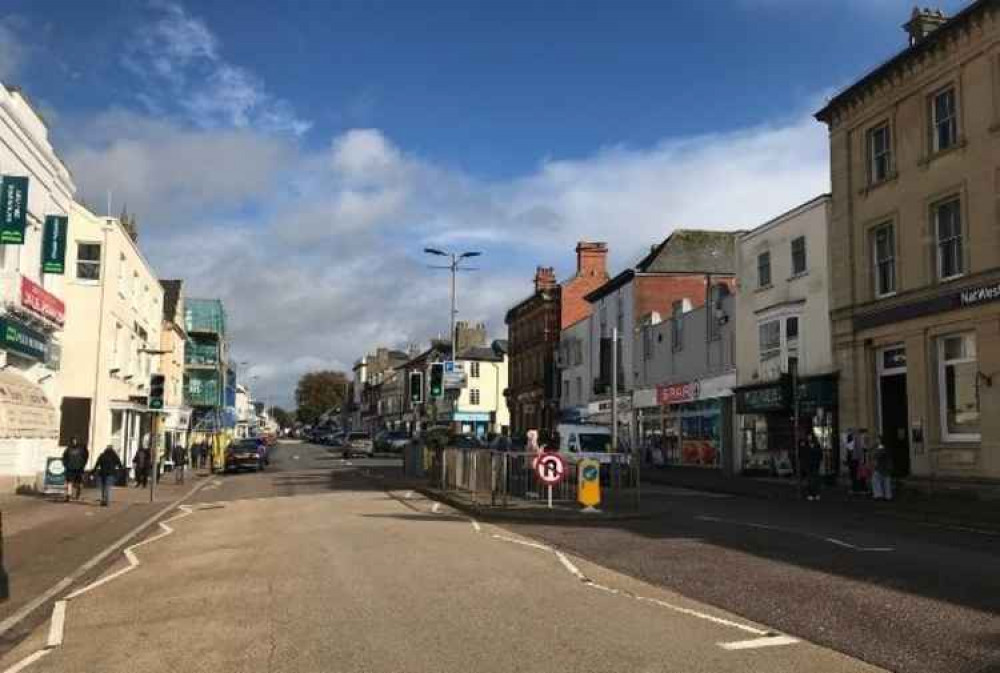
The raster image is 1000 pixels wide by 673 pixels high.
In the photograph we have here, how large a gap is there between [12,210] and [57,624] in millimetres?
15983

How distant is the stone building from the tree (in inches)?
5771

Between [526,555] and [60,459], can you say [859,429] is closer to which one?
[526,555]

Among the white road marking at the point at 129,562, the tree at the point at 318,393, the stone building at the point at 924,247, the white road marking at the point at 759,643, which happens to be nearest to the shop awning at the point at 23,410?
the white road marking at the point at 129,562

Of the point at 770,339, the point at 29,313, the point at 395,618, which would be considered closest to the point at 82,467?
the point at 29,313

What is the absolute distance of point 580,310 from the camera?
225ft

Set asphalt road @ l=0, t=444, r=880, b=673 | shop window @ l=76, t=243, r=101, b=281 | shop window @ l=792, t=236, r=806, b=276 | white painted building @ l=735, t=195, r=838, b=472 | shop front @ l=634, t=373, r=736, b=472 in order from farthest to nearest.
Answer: shop front @ l=634, t=373, r=736, b=472, shop window @ l=76, t=243, r=101, b=281, shop window @ l=792, t=236, r=806, b=276, white painted building @ l=735, t=195, r=838, b=472, asphalt road @ l=0, t=444, r=880, b=673

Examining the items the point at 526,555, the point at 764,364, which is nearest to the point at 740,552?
the point at 526,555

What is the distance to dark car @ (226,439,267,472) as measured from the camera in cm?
4697

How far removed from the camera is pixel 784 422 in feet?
114

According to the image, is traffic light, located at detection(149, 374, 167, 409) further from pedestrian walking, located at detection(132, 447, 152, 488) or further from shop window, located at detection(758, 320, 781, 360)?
shop window, located at detection(758, 320, 781, 360)

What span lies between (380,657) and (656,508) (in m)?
15.1

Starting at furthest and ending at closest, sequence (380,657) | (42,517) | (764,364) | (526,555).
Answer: (764,364), (42,517), (526,555), (380,657)

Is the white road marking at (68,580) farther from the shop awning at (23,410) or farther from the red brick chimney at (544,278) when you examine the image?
the red brick chimney at (544,278)

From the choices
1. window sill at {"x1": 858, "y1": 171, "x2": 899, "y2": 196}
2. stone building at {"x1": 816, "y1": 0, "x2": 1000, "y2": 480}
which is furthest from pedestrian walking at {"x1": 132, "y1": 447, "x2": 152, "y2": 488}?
window sill at {"x1": 858, "y1": 171, "x2": 899, "y2": 196}
